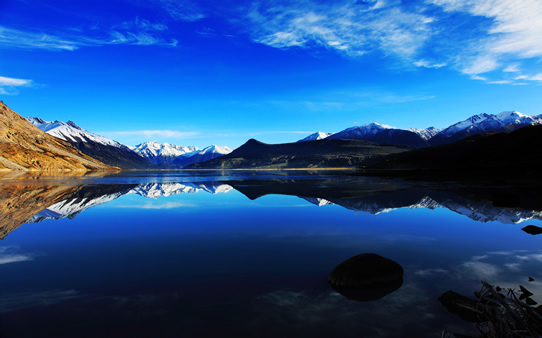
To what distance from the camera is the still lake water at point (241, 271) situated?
7.21 metres

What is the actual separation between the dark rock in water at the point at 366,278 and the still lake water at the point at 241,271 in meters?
0.34

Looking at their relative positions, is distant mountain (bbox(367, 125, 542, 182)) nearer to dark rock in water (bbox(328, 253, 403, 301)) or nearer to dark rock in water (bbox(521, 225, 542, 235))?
dark rock in water (bbox(521, 225, 542, 235))

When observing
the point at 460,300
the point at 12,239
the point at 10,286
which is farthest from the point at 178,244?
the point at 460,300

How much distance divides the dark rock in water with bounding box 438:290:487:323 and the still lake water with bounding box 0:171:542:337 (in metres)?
0.24

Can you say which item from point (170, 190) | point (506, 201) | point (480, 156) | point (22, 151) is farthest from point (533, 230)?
point (22, 151)

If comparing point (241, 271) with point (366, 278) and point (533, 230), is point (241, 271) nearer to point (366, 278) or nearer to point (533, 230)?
point (366, 278)

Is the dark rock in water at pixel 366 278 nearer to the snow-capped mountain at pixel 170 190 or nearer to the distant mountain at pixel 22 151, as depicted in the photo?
the snow-capped mountain at pixel 170 190

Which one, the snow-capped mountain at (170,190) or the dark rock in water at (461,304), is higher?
the snow-capped mountain at (170,190)

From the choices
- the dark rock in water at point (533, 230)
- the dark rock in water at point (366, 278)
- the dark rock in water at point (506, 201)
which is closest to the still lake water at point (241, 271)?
the dark rock in water at point (366, 278)

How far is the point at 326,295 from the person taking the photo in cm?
873

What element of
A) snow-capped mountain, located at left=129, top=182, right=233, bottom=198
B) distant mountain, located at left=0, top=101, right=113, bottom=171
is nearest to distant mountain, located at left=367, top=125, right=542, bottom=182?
snow-capped mountain, located at left=129, top=182, right=233, bottom=198

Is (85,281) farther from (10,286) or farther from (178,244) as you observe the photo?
(178,244)

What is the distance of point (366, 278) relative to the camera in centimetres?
953

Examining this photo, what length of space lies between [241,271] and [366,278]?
438cm
